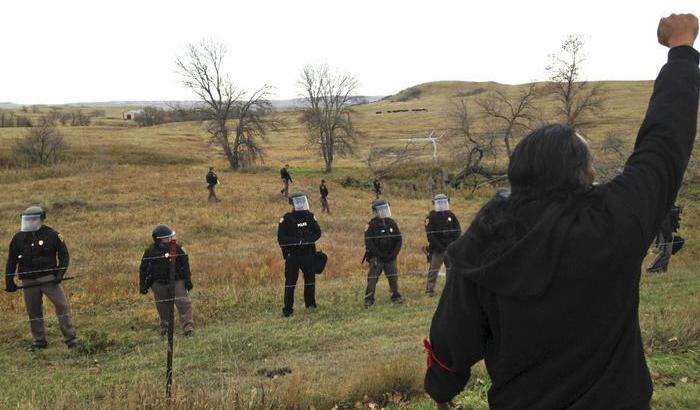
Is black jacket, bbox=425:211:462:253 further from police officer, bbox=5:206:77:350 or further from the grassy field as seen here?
police officer, bbox=5:206:77:350

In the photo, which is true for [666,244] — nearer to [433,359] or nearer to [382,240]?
[382,240]

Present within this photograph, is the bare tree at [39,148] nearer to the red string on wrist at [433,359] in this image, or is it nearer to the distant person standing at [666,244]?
the distant person standing at [666,244]

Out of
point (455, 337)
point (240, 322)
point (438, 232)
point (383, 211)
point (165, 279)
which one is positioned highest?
point (455, 337)

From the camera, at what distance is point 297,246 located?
10.2 meters

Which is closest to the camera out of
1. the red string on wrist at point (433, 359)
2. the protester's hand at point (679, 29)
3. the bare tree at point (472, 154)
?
the protester's hand at point (679, 29)

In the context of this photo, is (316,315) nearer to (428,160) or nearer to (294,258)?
(294,258)

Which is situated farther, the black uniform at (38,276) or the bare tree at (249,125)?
the bare tree at (249,125)

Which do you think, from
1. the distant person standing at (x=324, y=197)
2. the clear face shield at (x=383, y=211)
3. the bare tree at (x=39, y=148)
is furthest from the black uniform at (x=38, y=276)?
the bare tree at (x=39, y=148)

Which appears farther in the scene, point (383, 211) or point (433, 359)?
point (383, 211)

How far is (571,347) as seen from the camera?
1751 mm

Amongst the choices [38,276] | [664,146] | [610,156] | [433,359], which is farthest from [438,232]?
[610,156]

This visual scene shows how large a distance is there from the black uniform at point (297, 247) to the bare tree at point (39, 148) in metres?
45.6

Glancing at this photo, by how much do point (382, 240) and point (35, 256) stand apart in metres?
5.69

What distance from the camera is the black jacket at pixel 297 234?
10141 mm
